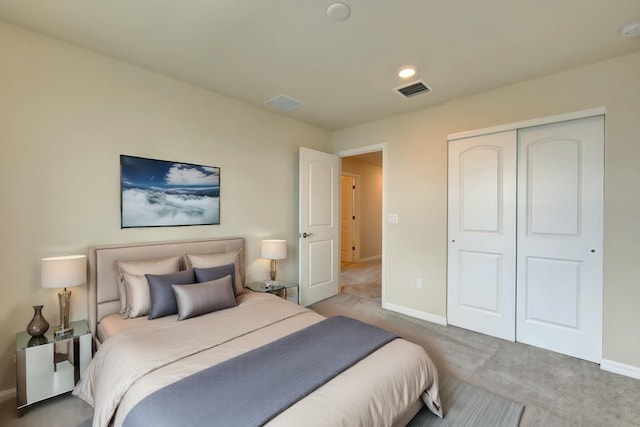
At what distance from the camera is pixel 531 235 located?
8.79 feet

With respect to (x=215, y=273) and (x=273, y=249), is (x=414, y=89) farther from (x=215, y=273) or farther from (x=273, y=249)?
(x=215, y=273)

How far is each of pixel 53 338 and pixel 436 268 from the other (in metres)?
3.50

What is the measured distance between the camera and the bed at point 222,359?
1143 millimetres

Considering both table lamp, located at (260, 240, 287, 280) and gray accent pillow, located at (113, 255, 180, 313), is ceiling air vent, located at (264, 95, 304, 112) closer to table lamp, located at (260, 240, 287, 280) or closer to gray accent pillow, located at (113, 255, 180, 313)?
table lamp, located at (260, 240, 287, 280)

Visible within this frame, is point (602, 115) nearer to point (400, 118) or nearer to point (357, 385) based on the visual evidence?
point (400, 118)

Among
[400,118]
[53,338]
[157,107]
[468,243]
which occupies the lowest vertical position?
[53,338]

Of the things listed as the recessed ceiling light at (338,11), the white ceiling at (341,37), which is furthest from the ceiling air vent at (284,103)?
the recessed ceiling light at (338,11)

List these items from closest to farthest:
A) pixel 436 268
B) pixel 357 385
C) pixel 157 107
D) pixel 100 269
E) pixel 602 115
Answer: pixel 357 385 → pixel 100 269 → pixel 602 115 → pixel 157 107 → pixel 436 268

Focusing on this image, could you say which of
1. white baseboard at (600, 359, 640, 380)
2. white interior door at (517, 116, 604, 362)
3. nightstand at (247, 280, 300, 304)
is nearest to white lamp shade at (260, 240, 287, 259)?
nightstand at (247, 280, 300, 304)

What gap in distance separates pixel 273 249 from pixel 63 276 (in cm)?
179

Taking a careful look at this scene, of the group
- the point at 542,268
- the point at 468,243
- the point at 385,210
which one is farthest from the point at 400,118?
the point at 542,268

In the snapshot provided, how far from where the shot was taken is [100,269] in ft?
7.13

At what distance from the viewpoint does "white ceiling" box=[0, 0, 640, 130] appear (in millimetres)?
1740

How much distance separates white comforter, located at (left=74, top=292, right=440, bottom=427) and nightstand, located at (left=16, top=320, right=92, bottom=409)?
0.13 meters
